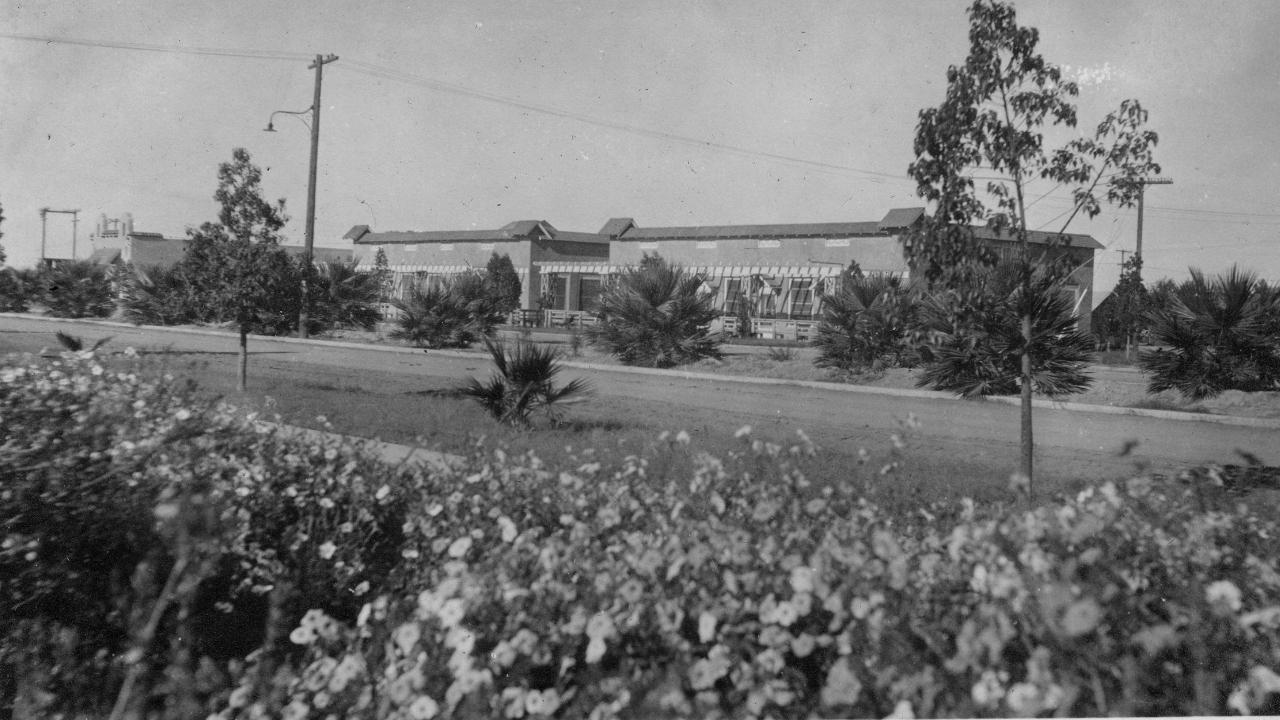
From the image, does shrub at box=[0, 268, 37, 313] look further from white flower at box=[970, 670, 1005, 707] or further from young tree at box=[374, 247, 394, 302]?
white flower at box=[970, 670, 1005, 707]

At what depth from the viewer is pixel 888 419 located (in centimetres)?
1262

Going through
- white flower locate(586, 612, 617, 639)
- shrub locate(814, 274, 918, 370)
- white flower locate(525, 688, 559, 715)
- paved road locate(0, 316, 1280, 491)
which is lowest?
paved road locate(0, 316, 1280, 491)

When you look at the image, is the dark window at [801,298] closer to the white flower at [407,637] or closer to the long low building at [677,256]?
the long low building at [677,256]

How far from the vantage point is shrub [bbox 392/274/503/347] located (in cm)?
2117

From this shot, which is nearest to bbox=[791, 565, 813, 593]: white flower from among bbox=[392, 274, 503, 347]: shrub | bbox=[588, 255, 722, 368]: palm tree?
bbox=[588, 255, 722, 368]: palm tree

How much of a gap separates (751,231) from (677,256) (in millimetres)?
3194

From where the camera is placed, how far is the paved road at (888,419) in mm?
9352

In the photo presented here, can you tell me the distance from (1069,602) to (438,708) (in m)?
1.46

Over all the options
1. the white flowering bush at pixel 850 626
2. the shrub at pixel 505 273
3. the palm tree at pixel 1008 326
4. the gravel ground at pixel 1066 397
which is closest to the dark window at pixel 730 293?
the shrub at pixel 505 273

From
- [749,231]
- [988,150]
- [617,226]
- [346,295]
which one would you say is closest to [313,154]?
[346,295]

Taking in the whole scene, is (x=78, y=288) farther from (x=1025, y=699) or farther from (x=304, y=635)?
(x=1025, y=699)

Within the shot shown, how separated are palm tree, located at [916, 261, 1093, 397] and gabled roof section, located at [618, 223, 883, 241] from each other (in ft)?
72.1

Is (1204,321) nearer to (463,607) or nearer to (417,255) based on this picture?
(463,607)

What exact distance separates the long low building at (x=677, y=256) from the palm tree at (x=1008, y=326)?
1769 centimetres
